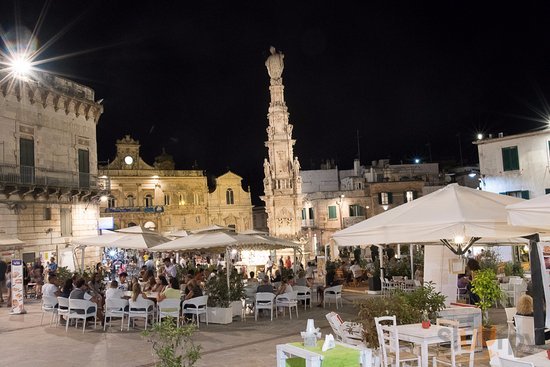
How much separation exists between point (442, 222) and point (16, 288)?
13.6 meters

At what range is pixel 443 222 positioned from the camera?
7.91 metres

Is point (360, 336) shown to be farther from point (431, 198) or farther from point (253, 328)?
point (253, 328)

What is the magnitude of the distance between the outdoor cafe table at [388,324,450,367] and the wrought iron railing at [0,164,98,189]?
22.2 metres

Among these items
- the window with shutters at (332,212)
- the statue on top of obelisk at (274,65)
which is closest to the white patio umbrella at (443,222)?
the statue on top of obelisk at (274,65)

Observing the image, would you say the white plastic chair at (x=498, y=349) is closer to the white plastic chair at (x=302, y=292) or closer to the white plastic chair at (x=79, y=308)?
the white plastic chair at (x=79, y=308)

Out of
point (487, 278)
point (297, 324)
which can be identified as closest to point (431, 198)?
point (487, 278)

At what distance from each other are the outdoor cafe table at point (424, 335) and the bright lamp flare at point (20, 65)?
21.0m

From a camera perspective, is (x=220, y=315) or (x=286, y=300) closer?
(x=220, y=315)

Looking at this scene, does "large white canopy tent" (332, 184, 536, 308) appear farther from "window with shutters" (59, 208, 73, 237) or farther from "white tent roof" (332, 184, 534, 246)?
"window with shutters" (59, 208, 73, 237)

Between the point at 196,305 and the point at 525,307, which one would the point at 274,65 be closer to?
the point at 196,305

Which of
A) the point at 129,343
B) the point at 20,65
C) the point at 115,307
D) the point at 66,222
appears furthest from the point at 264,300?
the point at 66,222

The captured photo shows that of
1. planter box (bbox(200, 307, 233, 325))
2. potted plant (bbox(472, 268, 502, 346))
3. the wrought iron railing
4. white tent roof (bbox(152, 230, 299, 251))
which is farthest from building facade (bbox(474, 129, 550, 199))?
potted plant (bbox(472, 268, 502, 346))

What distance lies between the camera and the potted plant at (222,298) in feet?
45.3

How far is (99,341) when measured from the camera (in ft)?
38.3
